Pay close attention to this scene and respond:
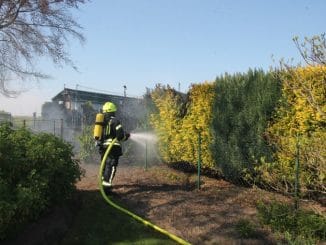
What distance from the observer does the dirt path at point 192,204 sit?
21.4 ft

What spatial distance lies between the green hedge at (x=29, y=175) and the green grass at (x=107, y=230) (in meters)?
0.52

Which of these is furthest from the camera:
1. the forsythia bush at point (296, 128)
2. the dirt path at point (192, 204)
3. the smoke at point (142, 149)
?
the smoke at point (142, 149)

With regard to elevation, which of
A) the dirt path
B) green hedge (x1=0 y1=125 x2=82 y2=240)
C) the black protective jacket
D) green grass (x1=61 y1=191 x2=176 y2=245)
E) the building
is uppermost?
the building

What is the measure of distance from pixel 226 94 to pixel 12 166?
212 inches

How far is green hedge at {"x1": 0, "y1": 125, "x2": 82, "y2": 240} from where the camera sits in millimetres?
5422

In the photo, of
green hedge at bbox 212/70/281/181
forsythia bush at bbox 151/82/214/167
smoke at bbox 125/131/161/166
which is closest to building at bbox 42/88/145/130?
smoke at bbox 125/131/161/166

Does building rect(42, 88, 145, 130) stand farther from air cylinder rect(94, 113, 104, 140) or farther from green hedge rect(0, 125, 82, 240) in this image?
green hedge rect(0, 125, 82, 240)

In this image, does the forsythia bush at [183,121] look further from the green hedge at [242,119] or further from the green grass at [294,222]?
the green grass at [294,222]

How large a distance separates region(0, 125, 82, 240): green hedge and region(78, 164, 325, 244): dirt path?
157 centimetres

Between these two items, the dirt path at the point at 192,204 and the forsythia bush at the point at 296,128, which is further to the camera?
the forsythia bush at the point at 296,128

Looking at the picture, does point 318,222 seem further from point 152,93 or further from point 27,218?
point 152,93

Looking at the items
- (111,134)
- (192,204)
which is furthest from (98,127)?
(192,204)

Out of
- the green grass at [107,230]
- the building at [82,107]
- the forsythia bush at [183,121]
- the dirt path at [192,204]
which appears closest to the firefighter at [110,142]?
the dirt path at [192,204]

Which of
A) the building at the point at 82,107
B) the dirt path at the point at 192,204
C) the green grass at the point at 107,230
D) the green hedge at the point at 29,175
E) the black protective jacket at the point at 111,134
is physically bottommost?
the green grass at the point at 107,230
